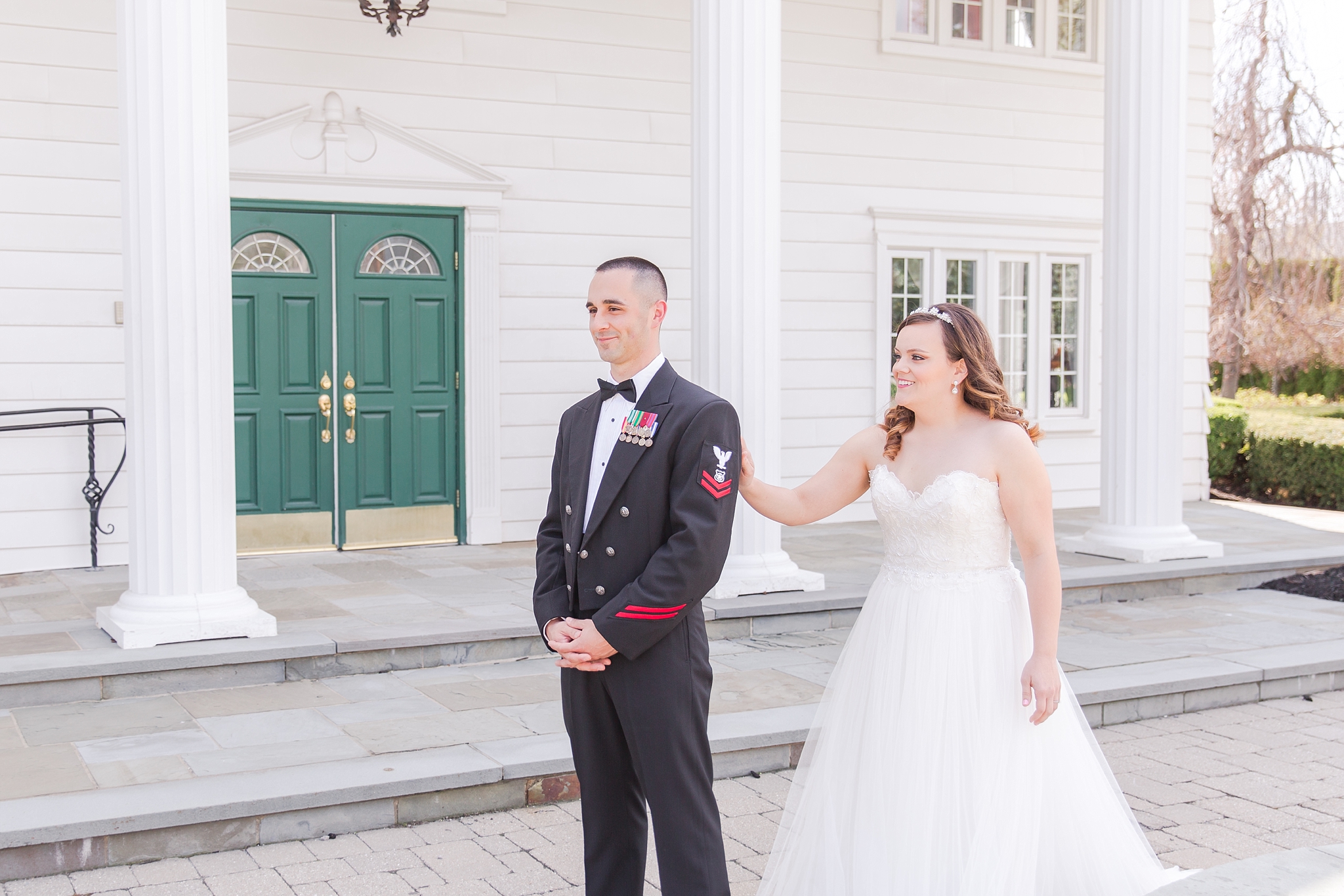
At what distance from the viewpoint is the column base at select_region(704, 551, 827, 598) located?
6.75 metres

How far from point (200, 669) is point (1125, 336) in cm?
621

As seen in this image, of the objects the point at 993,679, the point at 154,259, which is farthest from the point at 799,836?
the point at 154,259

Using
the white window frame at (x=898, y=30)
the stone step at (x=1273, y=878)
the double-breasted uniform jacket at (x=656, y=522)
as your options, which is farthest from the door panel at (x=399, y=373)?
the stone step at (x=1273, y=878)

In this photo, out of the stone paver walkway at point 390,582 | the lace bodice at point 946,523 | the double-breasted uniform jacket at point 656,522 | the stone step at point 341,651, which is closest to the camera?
the double-breasted uniform jacket at point 656,522

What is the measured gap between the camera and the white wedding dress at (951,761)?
2918 mm

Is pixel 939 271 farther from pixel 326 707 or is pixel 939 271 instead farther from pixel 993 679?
pixel 993 679

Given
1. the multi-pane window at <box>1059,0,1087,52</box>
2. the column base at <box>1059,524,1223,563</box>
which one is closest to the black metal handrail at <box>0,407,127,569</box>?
the column base at <box>1059,524,1223,563</box>

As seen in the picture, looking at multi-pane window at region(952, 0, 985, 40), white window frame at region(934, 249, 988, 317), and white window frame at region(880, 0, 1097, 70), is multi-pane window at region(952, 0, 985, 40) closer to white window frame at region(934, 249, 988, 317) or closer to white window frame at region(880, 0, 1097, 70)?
white window frame at region(880, 0, 1097, 70)

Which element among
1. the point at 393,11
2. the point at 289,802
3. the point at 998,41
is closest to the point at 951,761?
the point at 289,802

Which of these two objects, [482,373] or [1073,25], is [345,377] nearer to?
[482,373]

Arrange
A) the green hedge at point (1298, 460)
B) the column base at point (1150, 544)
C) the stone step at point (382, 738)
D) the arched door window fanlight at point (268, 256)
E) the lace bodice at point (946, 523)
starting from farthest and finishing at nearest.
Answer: the green hedge at point (1298, 460), the arched door window fanlight at point (268, 256), the column base at point (1150, 544), the stone step at point (382, 738), the lace bodice at point (946, 523)

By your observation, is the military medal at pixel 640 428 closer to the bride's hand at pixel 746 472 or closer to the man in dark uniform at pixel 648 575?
the man in dark uniform at pixel 648 575

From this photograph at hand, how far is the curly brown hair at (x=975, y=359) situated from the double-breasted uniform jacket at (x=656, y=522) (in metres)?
0.63

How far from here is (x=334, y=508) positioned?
28.2 ft
